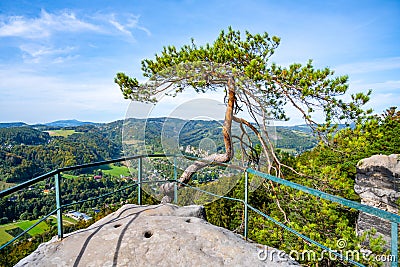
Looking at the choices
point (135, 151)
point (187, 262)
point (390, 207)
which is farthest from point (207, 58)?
point (390, 207)

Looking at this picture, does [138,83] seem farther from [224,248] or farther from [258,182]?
[224,248]

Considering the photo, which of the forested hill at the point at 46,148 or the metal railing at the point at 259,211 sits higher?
the metal railing at the point at 259,211

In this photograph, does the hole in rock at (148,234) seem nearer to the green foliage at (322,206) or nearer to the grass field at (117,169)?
the grass field at (117,169)

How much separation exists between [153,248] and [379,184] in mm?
12923

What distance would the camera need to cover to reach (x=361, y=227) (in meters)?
12.0

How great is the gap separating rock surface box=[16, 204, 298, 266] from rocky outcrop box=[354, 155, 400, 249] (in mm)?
11441

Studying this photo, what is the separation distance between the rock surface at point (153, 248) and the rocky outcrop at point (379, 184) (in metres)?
11.4

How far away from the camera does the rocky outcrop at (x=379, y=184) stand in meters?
11.9

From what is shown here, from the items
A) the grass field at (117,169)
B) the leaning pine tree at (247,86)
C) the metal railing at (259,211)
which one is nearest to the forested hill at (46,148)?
the grass field at (117,169)

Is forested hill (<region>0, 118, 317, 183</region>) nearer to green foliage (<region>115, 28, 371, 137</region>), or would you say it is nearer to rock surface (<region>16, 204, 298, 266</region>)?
green foliage (<region>115, 28, 371, 137</region>)

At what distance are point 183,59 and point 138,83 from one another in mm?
1356

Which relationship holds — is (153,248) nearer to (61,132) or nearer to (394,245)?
(394,245)

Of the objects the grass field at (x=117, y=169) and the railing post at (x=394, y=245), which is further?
the grass field at (x=117, y=169)

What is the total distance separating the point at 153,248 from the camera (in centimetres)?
262
